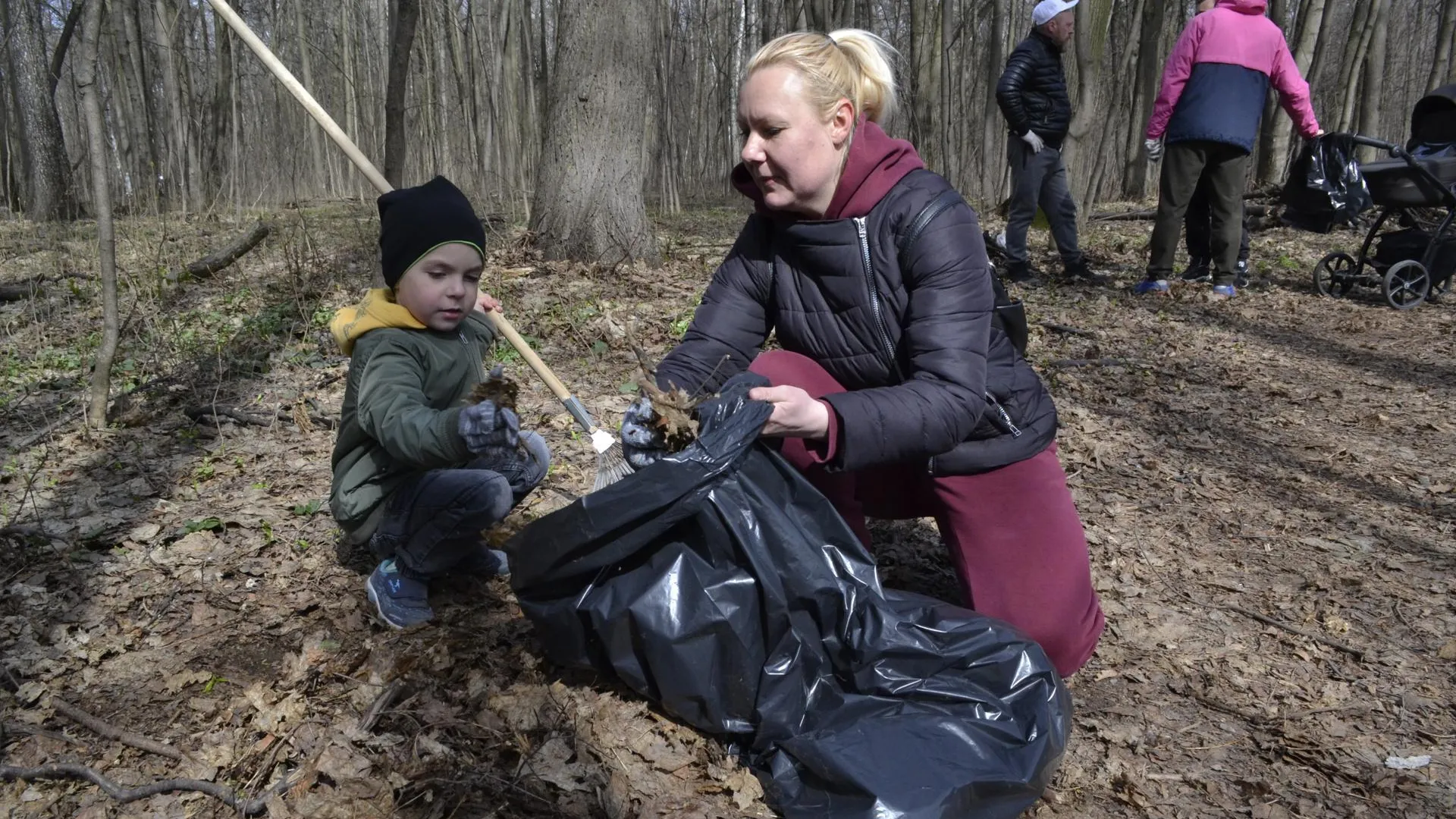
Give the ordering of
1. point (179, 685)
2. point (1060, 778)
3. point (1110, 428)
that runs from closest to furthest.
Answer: point (1060, 778)
point (179, 685)
point (1110, 428)

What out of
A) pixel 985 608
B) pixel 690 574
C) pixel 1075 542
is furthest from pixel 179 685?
pixel 1075 542

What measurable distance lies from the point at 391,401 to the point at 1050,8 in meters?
6.03

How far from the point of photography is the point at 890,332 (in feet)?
7.30

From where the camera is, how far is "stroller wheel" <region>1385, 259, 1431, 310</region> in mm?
6252

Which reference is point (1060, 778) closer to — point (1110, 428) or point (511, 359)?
point (1110, 428)

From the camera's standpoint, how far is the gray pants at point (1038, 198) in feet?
21.8

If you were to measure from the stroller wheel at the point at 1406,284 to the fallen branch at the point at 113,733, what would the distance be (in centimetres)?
745

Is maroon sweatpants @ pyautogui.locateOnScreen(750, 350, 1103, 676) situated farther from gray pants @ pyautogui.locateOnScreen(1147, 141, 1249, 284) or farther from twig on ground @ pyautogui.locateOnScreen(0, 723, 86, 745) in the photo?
gray pants @ pyautogui.locateOnScreen(1147, 141, 1249, 284)

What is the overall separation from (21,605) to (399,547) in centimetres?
108

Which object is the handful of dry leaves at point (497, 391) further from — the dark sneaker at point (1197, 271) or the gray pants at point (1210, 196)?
the dark sneaker at point (1197, 271)

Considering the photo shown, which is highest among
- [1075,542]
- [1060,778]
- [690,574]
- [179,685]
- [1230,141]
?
[1230,141]

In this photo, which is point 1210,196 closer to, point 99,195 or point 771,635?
point 771,635

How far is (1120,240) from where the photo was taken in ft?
28.5

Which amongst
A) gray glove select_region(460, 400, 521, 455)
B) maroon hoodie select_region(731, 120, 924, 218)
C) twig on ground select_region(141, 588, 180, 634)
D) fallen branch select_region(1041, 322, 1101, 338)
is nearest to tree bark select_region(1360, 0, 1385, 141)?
fallen branch select_region(1041, 322, 1101, 338)
